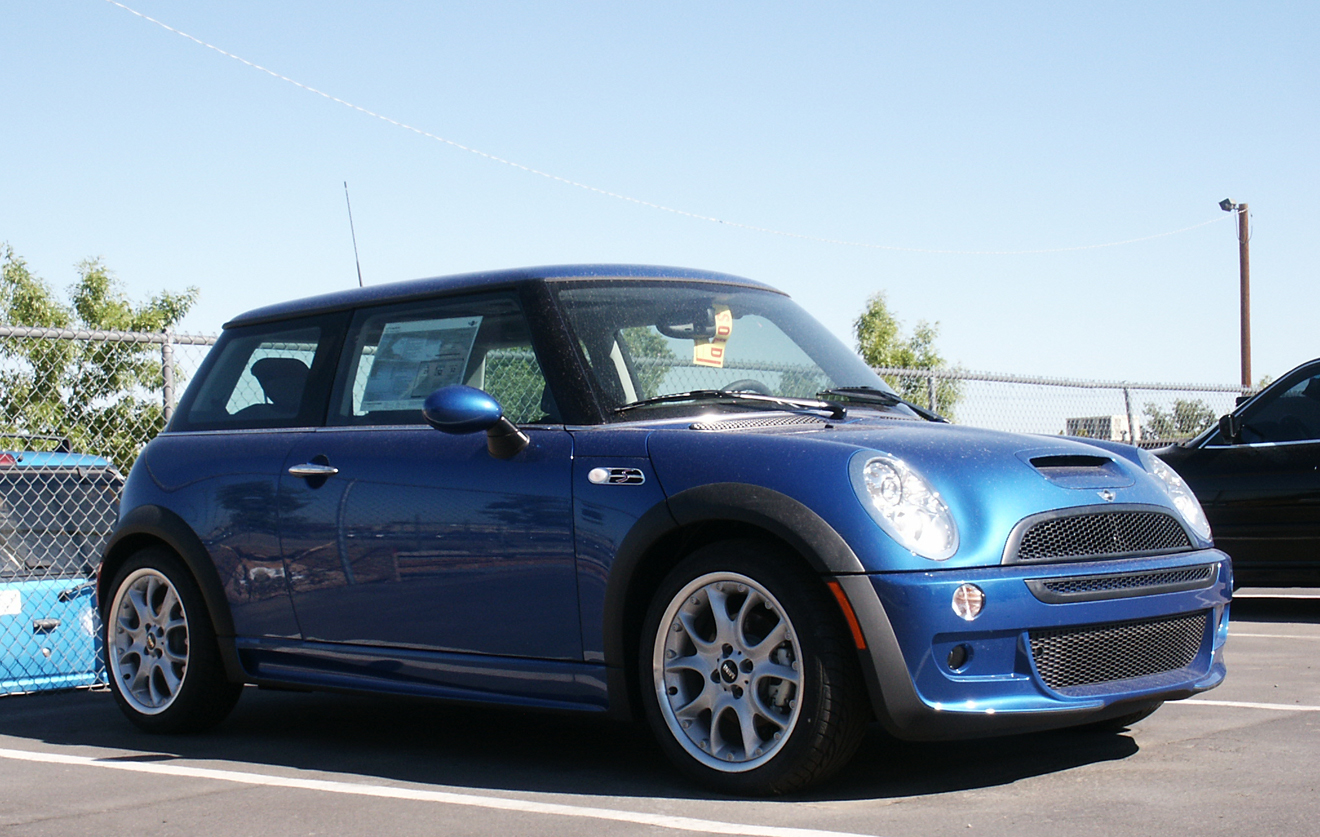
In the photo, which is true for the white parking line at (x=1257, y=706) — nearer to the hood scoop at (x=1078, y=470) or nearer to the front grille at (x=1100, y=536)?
the front grille at (x=1100, y=536)

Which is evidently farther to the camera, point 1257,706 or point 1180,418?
point 1180,418

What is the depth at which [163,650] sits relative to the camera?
6066 mm

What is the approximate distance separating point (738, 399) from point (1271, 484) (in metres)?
5.72

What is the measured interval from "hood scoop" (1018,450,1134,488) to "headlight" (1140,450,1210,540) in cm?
25

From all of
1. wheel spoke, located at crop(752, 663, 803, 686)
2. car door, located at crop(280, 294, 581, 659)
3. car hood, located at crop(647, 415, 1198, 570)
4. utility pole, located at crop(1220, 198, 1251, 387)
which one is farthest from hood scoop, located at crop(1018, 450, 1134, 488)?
utility pole, located at crop(1220, 198, 1251, 387)

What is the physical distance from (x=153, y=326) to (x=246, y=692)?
32123mm

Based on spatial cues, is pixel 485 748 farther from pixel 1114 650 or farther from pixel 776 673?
pixel 1114 650

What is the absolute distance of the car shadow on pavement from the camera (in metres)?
4.45

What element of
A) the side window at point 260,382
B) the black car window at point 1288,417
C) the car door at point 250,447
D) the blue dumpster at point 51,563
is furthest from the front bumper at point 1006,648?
the black car window at point 1288,417

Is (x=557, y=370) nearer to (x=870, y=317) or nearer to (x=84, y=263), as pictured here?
(x=84, y=263)

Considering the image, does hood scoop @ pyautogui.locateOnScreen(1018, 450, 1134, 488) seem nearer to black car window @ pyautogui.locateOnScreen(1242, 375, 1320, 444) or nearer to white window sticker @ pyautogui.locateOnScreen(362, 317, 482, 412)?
white window sticker @ pyautogui.locateOnScreen(362, 317, 482, 412)

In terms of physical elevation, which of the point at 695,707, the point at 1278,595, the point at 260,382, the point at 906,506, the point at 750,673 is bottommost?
the point at 1278,595

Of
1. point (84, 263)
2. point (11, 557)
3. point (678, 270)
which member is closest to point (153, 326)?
point (84, 263)

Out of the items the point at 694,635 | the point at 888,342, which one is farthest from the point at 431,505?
the point at 888,342
